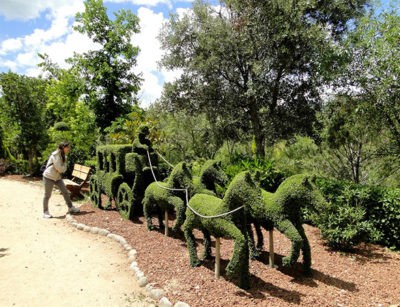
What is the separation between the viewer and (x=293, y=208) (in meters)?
5.53

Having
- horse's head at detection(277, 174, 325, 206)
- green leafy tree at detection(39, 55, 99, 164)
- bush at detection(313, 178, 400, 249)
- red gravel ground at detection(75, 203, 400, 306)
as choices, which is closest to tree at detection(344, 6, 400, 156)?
bush at detection(313, 178, 400, 249)

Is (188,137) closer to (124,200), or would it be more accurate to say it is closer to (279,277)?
(124,200)

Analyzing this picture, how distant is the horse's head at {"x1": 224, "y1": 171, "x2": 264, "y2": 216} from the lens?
17.2ft

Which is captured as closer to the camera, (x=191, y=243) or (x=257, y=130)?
(x=191, y=243)

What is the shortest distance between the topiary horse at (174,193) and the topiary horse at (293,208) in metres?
1.84

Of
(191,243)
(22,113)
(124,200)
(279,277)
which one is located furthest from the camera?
(22,113)

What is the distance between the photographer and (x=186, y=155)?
66.8 feet

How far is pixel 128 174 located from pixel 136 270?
408cm

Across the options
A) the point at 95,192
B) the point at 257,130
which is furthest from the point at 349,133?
the point at 95,192

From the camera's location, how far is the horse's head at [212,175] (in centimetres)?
685

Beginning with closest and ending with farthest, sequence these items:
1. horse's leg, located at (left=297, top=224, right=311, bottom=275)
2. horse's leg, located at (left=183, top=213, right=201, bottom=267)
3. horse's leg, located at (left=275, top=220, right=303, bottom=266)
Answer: horse's leg, located at (left=275, top=220, right=303, bottom=266) → horse's leg, located at (left=297, top=224, right=311, bottom=275) → horse's leg, located at (left=183, top=213, right=201, bottom=267)

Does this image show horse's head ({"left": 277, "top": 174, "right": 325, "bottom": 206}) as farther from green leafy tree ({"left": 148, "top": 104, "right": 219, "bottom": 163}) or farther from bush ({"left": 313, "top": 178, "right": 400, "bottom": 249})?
green leafy tree ({"left": 148, "top": 104, "right": 219, "bottom": 163})

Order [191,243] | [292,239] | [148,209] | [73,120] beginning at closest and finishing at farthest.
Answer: [292,239], [191,243], [148,209], [73,120]

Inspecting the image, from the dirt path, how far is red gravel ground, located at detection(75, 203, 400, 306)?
503mm
